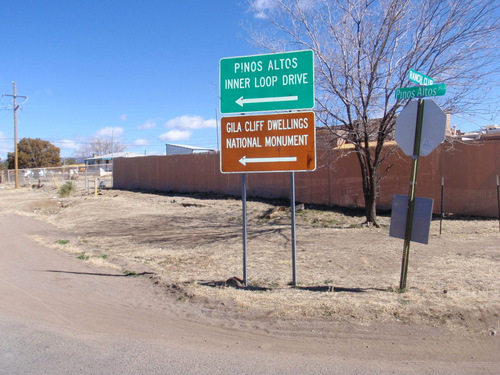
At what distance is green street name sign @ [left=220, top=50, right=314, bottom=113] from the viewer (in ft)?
21.7

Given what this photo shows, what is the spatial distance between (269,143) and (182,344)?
324cm

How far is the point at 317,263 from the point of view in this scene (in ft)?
27.6

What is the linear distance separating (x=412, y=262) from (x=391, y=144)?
6651 millimetres

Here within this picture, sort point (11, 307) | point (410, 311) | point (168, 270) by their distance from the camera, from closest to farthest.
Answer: point (410, 311) < point (11, 307) < point (168, 270)

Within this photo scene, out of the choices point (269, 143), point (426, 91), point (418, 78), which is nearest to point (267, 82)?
point (269, 143)

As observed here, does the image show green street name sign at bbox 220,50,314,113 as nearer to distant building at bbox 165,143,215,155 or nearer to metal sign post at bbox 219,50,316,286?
metal sign post at bbox 219,50,316,286

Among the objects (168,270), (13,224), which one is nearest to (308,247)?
(168,270)

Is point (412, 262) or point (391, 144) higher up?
point (391, 144)

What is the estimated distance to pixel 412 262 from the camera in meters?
8.22

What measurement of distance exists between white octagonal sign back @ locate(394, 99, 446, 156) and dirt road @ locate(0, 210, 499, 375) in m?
2.49

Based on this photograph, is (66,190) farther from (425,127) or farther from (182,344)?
(425,127)

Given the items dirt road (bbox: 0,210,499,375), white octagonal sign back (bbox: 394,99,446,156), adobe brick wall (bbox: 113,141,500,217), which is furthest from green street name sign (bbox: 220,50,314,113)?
adobe brick wall (bbox: 113,141,500,217)

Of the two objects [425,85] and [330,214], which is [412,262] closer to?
[425,85]

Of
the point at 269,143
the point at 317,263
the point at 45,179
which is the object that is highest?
the point at 269,143
